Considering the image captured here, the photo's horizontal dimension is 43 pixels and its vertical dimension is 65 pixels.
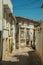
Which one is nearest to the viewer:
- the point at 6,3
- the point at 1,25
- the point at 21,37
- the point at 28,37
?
the point at 1,25

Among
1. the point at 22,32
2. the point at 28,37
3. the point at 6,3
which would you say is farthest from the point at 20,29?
the point at 6,3

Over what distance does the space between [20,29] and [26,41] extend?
3453mm

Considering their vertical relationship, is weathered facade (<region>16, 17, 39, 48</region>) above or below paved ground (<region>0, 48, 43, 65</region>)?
above

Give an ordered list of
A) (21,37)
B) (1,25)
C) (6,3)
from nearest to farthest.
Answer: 1. (1,25)
2. (6,3)
3. (21,37)

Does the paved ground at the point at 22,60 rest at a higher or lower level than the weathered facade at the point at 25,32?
lower

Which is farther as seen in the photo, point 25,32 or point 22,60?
point 25,32

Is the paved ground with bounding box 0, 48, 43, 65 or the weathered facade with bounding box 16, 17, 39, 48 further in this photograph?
the weathered facade with bounding box 16, 17, 39, 48

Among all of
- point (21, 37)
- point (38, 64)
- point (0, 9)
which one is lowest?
point (38, 64)

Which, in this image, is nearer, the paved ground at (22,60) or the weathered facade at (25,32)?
the paved ground at (22,60)

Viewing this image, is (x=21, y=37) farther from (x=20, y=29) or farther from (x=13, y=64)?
(x=13, y=64)

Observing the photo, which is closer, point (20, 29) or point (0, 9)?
point (0, 9)

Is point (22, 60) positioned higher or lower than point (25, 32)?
lower

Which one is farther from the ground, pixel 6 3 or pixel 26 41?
pixel 6 3

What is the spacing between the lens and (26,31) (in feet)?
131
